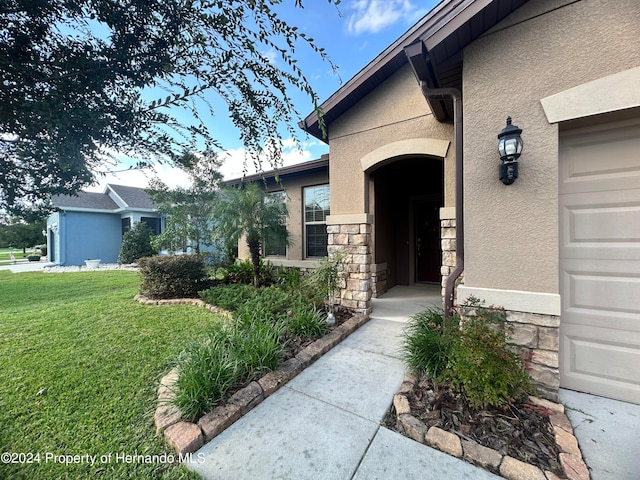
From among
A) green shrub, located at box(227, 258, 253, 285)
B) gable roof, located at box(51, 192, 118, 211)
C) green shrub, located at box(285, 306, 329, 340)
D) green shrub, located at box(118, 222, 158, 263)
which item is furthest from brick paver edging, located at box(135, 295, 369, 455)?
gable roof, located at box(51, 192, 118, 211)

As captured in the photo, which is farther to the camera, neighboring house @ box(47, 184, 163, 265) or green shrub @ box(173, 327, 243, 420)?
neighboring house @ box(47, 184, 163, 265)

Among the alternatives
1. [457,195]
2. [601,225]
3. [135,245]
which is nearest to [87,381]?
[457,195]

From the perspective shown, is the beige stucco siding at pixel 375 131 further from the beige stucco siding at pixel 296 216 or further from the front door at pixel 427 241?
the front door at pixel 427 241

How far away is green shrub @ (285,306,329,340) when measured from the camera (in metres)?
4.02

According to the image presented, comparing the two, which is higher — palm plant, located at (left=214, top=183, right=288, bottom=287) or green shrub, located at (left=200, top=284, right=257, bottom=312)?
palm plant, located at (left=214, top=183, right=288, bottom=287)

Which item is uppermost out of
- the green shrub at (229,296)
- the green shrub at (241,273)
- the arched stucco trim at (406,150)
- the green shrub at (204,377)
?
the arched stucco trim at (406,150)

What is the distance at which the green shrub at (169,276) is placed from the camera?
268 inches

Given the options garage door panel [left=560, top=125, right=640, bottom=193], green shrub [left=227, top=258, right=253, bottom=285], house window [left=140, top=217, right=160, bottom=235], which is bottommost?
green shrub [left=227, top=258, right=253, bottom=285]

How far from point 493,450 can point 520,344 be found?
114 centimetres

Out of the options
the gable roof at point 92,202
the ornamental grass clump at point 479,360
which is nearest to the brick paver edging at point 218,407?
the ornamental grass clump at point 479,360

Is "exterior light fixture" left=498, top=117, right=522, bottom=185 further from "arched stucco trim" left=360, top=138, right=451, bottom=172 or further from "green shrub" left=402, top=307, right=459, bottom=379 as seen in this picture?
"arched stucco trim" left=360, top=138, right=451, bottom=172

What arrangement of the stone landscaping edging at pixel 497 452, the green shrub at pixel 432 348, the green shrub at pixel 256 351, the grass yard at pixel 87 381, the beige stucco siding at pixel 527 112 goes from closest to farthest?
the stone landscaping edging at pixel 497 452 → the grass yard at pixel 87 381 → the beige stucco siding at pixel 527 112 → the green shrub at pixel 432 348 → the green shrub at pixel 256 351

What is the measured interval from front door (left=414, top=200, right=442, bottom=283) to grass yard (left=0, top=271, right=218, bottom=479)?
5.65 metres

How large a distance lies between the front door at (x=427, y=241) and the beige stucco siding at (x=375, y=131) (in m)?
3.27
